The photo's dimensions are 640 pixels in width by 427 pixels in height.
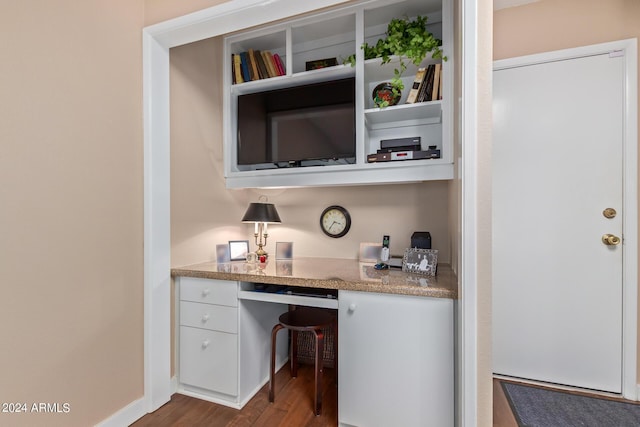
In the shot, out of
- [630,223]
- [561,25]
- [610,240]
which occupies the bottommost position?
[610,240]

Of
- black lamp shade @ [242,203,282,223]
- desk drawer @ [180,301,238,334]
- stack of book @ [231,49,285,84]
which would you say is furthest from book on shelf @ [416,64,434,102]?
desk drawer @ [180,301,238,334]

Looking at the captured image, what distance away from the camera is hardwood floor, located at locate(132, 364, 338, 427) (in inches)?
62.1

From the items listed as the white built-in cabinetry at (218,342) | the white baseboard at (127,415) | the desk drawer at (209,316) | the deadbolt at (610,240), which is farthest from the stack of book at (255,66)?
the deadbolt at (610,240)

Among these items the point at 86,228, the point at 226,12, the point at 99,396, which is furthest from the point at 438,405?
the point at 226,12

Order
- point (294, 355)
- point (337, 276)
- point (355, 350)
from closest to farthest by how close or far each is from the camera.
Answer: point (355, 350) → point (337, 276) → point (294, 355)

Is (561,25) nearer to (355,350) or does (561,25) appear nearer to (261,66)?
(261,66)

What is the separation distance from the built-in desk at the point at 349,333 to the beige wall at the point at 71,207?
1.12ft

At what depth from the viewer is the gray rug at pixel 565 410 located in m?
1.60

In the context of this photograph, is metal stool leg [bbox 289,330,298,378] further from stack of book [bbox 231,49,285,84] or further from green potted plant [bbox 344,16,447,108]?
stack of book [bbox 231,49,285,84]

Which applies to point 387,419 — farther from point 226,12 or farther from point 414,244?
point 226,12

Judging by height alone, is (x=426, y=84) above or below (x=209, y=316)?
above

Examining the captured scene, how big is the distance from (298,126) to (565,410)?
242 cm

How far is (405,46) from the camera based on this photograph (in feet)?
5.60

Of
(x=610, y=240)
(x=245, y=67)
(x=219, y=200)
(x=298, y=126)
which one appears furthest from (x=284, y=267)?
(x=610, y=240)
